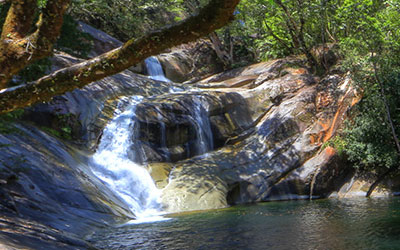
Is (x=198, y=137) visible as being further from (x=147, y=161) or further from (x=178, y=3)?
(x=178, y=3)

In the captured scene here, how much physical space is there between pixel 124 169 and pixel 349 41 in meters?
11.4

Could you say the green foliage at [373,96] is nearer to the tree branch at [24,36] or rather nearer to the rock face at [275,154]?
the rock face at [275,154]

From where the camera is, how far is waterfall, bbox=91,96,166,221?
14.2m

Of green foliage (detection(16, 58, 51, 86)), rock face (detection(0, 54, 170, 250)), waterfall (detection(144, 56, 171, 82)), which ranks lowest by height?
rock face (detection(0, 54, 170, 250))

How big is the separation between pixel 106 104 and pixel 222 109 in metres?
5.90

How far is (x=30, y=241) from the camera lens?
5816 mm

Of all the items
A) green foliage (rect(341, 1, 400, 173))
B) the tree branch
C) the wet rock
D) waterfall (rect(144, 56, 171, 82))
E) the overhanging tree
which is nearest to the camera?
the overhanging tree

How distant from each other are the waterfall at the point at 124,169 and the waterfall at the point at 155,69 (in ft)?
30.4

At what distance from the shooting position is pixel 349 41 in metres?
16.8

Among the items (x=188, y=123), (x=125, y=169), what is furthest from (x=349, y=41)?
(x=125, y=169)

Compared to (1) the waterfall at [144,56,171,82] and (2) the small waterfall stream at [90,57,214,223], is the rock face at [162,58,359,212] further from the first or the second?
(1) the waterfall at [144,56,171,82]

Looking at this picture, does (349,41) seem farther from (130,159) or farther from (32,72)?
(32,72)

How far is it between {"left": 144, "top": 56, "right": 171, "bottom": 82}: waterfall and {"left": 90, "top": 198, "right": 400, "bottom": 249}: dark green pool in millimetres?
16210

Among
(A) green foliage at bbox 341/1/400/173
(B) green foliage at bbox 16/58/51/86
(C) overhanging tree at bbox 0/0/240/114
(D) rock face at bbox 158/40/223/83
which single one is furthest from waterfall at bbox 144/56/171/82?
(C) overhanging tree at bbox 0/0/240/114
